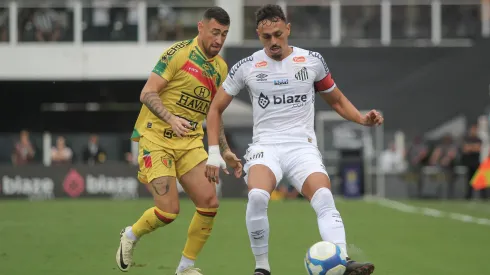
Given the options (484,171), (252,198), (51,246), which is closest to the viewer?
(252,198)

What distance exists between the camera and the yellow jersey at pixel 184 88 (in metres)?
10.1

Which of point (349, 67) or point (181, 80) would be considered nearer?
point (181, 80)

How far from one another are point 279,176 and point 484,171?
17.0 m

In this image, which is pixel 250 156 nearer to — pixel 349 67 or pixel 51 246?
pixel 51 246

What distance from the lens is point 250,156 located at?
9406 millimetres

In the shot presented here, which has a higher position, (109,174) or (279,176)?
(279,176)

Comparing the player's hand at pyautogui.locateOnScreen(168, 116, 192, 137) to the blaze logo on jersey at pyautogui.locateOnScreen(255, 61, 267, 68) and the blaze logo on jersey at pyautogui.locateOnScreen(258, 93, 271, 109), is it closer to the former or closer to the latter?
the blaze logo on jersey at pyautogui.locateOnScreen(258, 93, 271, 109)

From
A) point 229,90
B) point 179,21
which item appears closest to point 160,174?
point 229,90

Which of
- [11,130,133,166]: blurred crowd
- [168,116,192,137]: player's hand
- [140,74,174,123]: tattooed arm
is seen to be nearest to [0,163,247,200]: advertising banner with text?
[11,130,133,166]: blurred crowd

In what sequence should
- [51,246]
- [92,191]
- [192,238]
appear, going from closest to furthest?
1. [192,238]
2. [51,246]
3. [92,191]

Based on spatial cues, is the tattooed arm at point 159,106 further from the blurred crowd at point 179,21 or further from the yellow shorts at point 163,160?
the blurred crowd at point 179,21

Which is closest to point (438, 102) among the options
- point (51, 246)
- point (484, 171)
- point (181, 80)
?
point (484, 171)

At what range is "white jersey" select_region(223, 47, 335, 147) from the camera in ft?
30.7

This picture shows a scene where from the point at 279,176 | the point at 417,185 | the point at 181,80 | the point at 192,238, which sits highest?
the point at 181,80
